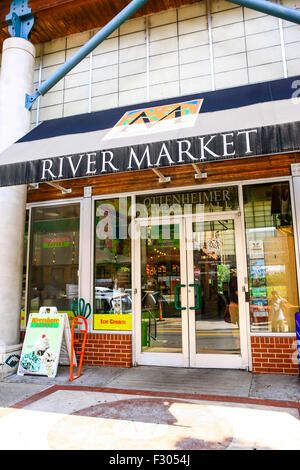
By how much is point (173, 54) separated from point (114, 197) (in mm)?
2766

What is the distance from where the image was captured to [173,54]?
248 inches

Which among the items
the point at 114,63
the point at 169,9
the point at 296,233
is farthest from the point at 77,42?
the point at 296,233

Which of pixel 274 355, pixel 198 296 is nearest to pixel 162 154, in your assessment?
pixel 198 296

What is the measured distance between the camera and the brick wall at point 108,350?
573 cm

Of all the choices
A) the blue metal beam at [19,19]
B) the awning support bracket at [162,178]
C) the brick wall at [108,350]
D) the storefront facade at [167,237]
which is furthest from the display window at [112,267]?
the blue metal beam at [19,19]

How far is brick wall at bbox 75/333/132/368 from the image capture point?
18.8 feet

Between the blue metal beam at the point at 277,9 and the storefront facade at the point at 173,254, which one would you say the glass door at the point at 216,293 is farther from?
the blue metal beam at the point at 277,9

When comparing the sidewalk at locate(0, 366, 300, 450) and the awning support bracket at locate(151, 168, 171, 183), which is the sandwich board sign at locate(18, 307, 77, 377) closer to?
the sidewalk at locate(0, 366, 300, 450)

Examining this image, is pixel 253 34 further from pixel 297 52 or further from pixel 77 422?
pixel 77 422

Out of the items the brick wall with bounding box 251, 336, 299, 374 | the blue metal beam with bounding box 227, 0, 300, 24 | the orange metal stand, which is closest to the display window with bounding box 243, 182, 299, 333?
the brick wall with bounding box 251, 336, 299, 374

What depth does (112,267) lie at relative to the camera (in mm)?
6125

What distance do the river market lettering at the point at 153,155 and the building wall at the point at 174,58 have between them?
256 cm

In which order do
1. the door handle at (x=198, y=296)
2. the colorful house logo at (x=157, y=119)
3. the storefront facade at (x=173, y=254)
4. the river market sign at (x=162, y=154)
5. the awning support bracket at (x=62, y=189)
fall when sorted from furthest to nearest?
the awning support bracket at (x=62, y=189) < the door handle at (x=198, y=296) < the storefront facade at (x=173, y=254) < the colorful house logo at (x=157, y=119) < the river market sign at (x=162, y=154)
